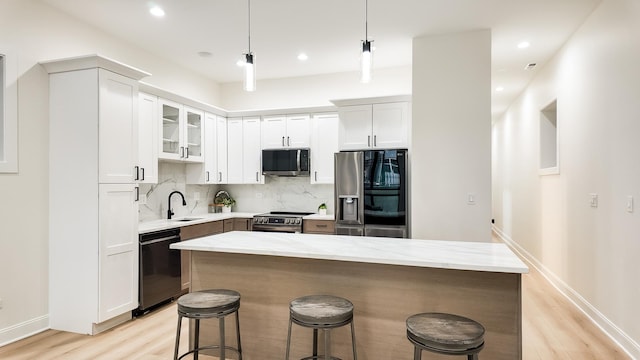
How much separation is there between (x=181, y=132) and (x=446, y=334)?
403 centimetres

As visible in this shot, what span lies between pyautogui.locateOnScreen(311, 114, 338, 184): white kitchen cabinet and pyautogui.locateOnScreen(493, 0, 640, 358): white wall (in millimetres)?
2834

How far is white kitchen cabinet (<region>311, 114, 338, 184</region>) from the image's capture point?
5.22 metres

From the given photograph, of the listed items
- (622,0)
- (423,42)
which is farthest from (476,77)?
(622,0)

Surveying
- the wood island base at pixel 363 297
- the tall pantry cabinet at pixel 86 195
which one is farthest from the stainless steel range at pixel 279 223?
the wood island base at pixel 363 297

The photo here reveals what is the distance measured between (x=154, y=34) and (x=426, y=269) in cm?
375

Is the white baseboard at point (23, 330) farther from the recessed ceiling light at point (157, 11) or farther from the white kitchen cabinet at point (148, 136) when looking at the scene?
the recessed ceiling light at point (157, 11)

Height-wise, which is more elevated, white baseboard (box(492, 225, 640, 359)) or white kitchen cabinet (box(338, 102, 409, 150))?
white kitchen cabinet (box(338, 102, 409, 150))

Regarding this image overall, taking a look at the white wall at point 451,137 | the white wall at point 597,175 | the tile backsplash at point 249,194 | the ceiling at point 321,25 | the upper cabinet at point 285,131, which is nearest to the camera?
the white wall at point 597,175

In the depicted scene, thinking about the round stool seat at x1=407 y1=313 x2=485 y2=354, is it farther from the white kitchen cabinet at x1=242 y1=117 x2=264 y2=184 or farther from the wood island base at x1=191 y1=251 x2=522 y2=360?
the white kitchen cabinet at x1=242 y1=117 x2=264 y2=184

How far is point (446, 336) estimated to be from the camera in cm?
174

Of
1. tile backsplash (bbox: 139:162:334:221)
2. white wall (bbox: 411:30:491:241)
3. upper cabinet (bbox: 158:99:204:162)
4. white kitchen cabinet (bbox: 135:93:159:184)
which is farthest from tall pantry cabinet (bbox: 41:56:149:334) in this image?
white wall (bbox: 411:30:491:241)

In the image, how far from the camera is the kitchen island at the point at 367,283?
2152mm

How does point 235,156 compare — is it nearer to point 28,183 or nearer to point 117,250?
point 117,250

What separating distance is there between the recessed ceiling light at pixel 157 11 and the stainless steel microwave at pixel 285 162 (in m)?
2.34
